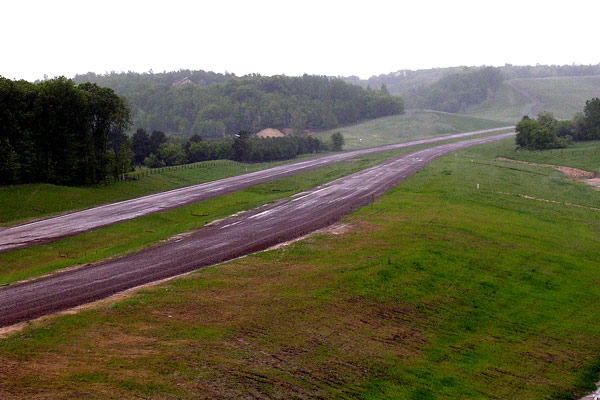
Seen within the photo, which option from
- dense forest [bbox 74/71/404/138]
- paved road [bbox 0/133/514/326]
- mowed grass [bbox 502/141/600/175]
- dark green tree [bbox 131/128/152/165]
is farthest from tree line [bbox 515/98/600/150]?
dense forest [bbox 74/71/404/138]

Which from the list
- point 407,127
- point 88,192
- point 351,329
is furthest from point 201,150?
point 407,127

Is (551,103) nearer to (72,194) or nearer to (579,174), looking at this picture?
(579,174)

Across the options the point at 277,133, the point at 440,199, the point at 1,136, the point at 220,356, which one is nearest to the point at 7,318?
the point at 220,356

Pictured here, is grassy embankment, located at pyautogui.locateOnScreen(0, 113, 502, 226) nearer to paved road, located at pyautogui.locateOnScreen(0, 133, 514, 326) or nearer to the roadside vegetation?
the roadside vegetation

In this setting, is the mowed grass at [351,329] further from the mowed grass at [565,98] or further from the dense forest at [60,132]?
the mowed grass at [565,98]

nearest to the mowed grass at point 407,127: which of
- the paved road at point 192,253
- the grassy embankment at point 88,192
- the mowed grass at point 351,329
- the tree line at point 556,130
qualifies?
the grassy embankment at point 88,192
